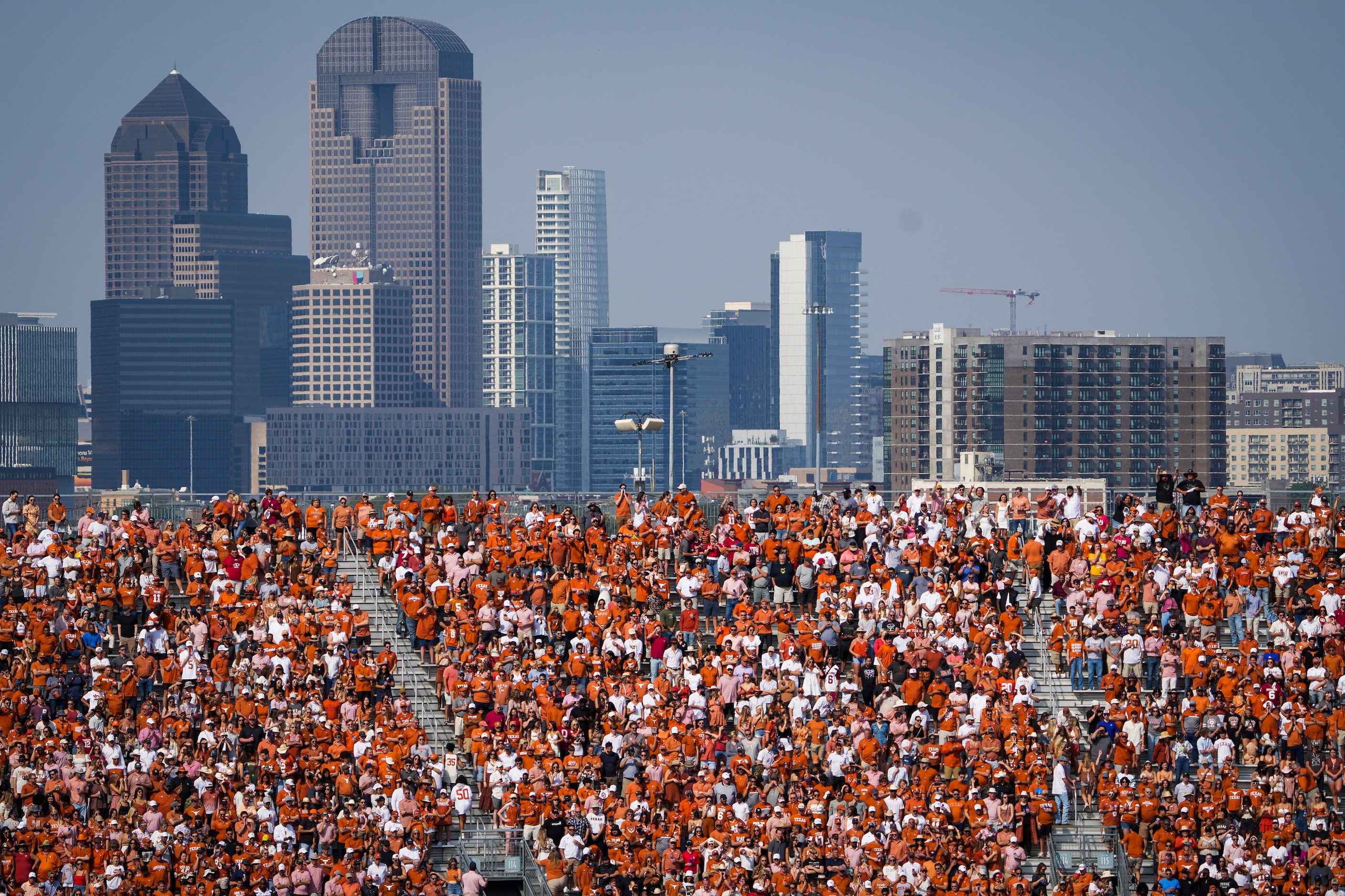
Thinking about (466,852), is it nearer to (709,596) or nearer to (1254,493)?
(709,596)

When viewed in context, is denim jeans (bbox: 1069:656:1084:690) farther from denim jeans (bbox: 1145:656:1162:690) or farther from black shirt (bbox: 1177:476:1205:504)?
black shirt (bbox: 1177:476:1205:504)

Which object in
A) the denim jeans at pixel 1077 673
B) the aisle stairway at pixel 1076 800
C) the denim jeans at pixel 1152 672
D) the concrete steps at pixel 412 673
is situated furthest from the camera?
the denim jeans at pixel 1077 673

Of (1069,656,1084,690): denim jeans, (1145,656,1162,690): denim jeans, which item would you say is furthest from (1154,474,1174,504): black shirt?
(1069,656,1084,690): denim jeans

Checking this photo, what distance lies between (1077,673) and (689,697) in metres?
6.44

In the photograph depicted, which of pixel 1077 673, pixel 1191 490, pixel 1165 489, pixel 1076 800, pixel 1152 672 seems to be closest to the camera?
pixel 1076 800

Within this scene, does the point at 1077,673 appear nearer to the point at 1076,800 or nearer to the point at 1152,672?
the point at 1152,672

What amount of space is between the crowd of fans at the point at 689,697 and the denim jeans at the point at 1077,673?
0.06 metres

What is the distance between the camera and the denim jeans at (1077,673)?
31562mm

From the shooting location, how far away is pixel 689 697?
3025 centimetres

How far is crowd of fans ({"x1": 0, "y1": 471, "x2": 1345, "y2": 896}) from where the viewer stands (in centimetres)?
2723

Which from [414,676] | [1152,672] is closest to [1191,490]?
[1152,672]

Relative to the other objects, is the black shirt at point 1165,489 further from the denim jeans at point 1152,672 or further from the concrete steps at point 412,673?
the concrete steps at point 412,673

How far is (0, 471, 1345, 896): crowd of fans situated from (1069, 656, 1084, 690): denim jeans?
0.21 ft

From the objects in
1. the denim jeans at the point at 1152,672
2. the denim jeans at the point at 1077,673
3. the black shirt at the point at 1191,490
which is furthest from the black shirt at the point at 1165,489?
the denim jeans at the point at 1077,673
